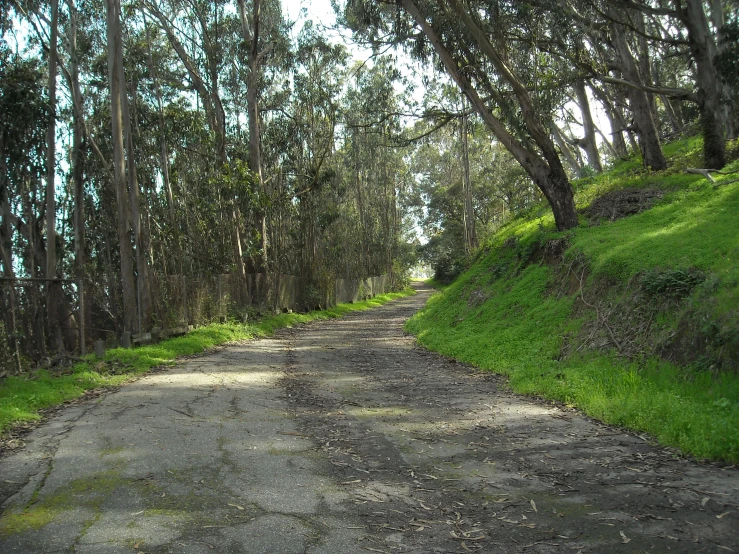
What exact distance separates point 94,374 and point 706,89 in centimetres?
1528

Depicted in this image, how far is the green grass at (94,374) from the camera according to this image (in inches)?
319

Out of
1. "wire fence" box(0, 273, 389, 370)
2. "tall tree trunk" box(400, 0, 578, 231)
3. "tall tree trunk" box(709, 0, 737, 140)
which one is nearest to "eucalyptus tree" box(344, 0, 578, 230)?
"tall tree trunk" box(400, 0, 578, 231)

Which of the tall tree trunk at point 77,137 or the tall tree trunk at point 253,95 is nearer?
the tall tree trunk at point 77,137

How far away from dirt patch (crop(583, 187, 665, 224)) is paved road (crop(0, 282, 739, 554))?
869cm

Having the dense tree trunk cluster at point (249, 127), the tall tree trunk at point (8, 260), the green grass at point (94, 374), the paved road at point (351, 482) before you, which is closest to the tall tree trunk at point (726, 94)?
the dense tree trunk cluster at point (249, 127)

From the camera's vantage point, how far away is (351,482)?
5000 millimetres

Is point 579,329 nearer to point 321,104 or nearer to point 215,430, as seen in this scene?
point 215,430

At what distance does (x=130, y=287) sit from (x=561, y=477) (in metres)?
13.1

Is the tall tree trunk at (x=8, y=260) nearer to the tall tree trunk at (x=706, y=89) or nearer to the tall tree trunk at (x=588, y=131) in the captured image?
the tall tree trunk at (x=706, y=89)

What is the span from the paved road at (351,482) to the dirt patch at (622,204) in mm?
8692

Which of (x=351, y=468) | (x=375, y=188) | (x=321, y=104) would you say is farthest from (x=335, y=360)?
(x=375, y=188)

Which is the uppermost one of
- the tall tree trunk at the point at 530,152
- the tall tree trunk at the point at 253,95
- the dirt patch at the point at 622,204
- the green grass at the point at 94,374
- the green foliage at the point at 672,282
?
the tall tree trunk at the point at 253,95

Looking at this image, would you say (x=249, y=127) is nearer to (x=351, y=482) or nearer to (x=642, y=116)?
(x=642, y=116)

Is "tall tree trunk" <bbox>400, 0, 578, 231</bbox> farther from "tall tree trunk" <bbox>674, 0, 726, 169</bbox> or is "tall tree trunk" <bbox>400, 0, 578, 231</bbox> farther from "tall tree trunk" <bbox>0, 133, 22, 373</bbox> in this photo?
"tall tree trunk" <bbox>0, 133, 22, 373</bbox>
